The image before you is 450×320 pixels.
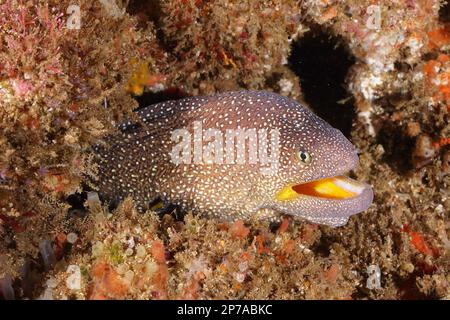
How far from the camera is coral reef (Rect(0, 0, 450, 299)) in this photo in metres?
3.18

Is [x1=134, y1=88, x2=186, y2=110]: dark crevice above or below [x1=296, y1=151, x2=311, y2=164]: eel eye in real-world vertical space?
above

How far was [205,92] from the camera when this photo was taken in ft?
17.9

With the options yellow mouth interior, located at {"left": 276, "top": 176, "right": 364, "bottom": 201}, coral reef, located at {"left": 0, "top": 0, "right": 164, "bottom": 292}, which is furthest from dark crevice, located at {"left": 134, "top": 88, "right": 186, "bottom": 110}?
yellow mouth interior, located at {"left": 276, "top": 176, "right": 364, "bottom": 201}

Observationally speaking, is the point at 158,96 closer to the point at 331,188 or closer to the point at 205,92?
the point at 205,92

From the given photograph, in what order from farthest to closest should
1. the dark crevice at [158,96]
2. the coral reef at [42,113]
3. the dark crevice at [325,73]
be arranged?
the dark crevice at [325,73] → the dark crevice at [158,96] → the coral reef at [42,113]

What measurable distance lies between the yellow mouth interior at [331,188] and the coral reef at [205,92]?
0.40 m

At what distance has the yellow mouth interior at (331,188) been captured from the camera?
4.52 m

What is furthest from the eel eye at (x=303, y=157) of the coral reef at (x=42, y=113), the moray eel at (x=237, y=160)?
the coral reef at (x=42, y=113)

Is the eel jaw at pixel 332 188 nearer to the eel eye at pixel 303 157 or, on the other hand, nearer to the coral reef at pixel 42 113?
the eel eye at pixel 303 157

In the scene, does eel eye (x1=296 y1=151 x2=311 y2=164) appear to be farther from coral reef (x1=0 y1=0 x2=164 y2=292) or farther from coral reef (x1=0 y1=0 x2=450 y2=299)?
coral reef (x1=0 y1=0 x2=164 y2=292)

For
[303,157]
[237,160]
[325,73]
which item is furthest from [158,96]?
[325,73]

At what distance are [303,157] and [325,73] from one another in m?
2.60

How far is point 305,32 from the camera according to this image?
561cm

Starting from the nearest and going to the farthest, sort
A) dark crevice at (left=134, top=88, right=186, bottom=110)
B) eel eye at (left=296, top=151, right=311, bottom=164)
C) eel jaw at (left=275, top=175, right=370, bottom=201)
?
eel eye at (left=296, top=151, right=311, bottom=164) < eel jaw at (left=275, top=175, right=370, bottom=201) < dark crevice at (left=134, top=88, right=186, bottom=110)
